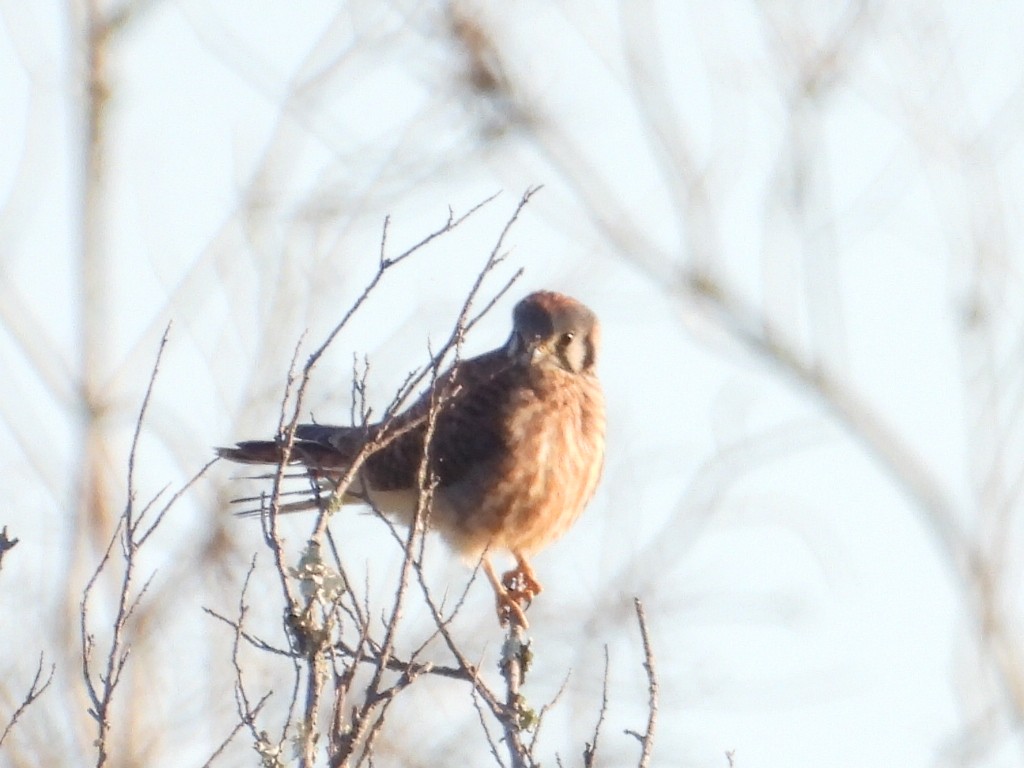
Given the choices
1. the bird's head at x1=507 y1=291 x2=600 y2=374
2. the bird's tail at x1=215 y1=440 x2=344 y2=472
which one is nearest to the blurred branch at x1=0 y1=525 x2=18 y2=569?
the bird's tail at x1=215 y1=440 x2=344 y2=472

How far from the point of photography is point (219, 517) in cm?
734

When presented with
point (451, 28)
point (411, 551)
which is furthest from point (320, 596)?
point (451, 28)

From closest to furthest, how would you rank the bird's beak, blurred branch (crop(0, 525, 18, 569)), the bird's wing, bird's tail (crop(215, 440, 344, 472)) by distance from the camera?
blurred branch (crop(0, 525, 18, 569)) → bird's tail (crop(215, 440, 344, 472)) → the bird's wing → the bird's beak

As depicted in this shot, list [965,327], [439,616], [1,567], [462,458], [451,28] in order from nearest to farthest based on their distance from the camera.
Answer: [1,567] < [439,616] < [462,458] < [965,327] < [451,28]

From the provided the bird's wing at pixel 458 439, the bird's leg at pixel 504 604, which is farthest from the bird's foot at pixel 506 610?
the bird's wing at pixel 458 439

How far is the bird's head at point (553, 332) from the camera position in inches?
222

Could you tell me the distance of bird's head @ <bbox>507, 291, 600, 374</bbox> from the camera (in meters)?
5.63

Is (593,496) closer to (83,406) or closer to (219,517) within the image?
(219,517)

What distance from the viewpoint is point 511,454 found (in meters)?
5.52

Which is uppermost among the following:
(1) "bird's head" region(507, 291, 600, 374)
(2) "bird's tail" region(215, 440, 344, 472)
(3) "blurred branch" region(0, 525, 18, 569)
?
(1) "bird's head" region(507, 291, 600, 374)

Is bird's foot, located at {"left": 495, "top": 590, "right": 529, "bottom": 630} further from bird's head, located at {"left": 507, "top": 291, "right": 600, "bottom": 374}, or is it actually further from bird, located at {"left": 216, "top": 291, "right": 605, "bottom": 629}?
bird's head, located at {"left": 507, "top": 291, "right": 600, "bottom": 374}

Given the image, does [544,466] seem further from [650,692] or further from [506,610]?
[650,692]

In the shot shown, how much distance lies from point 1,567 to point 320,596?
0.56m

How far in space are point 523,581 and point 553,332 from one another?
80 centimetres
